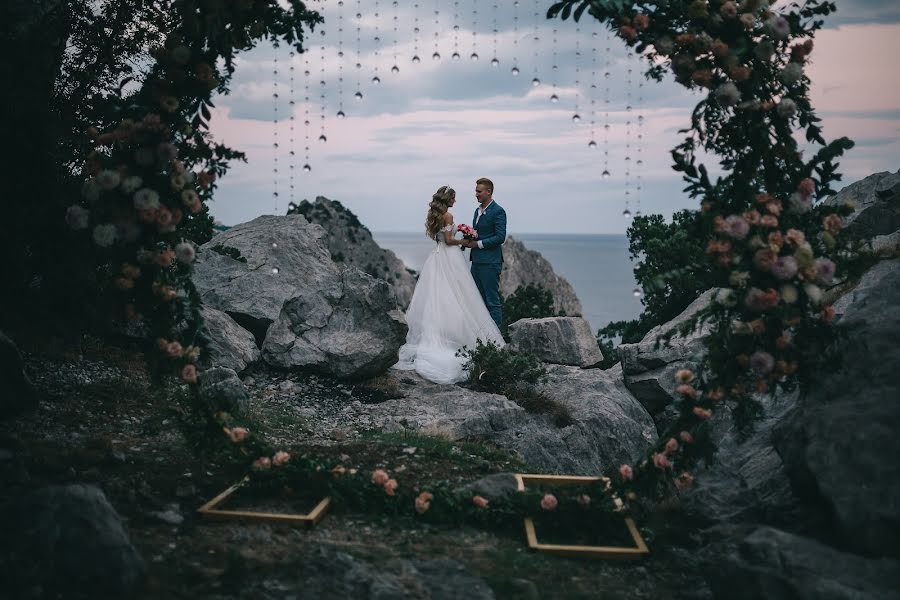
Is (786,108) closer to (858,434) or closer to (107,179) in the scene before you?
(858,434)

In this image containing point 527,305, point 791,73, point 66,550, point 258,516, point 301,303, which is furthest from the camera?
point 527,305

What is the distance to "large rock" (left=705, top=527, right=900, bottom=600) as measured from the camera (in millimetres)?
3947

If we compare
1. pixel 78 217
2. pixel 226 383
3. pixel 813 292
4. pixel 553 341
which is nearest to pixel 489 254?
pixel 553 341

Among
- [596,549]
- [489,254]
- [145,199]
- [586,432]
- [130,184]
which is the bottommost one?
[586,432]

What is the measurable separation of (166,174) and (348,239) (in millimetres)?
14797

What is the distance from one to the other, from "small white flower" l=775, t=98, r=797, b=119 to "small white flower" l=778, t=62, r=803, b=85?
0.61 feet

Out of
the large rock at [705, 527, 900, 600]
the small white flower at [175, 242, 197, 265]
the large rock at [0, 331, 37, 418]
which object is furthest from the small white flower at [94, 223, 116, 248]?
the large rock at [705, 527, 900, 600]

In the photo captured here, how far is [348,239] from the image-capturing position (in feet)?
67.4

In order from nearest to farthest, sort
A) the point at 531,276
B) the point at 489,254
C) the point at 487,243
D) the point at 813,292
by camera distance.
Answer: the point at 813,292
the point at 487,243
the point at 489,254
the point at 531,276

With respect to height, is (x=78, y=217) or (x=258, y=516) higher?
(x=78, y=217)

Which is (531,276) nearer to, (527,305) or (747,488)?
(527,305)

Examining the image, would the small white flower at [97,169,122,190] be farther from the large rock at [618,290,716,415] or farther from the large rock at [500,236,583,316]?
the large rock at [500,236,583,316]

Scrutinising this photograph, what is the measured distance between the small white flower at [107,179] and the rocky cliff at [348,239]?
46.9ft

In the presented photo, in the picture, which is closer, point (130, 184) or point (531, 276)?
point (130, 184)
